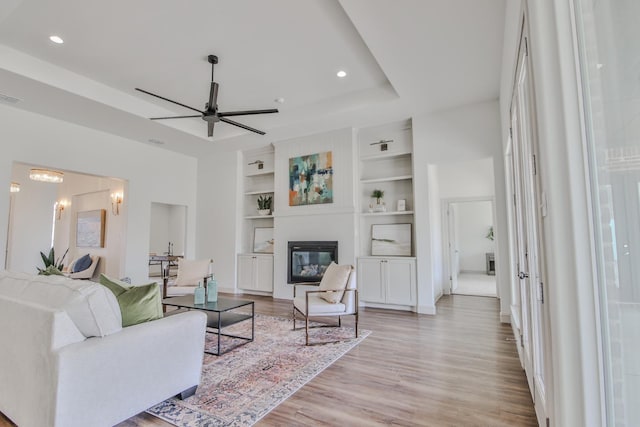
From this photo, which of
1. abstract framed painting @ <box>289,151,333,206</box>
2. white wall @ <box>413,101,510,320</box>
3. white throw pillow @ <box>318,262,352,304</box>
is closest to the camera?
white throw pillow @ <box>318,262,352,304</box>

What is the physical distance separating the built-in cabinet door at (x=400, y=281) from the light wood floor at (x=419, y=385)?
944 millimetres

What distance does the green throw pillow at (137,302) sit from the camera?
2184 mm

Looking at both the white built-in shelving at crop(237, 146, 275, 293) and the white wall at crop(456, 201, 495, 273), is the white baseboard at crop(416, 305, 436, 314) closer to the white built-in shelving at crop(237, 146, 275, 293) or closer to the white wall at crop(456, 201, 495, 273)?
the white built-in shelving at crop(237, 146, 275, 293)

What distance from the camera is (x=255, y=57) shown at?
403 cm

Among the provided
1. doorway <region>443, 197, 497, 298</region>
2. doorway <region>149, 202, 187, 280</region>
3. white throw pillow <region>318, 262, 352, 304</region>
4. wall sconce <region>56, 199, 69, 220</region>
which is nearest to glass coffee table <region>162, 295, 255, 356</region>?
white throw pillow <region>318, 262, 352, 304</region>

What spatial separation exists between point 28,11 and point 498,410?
546 centimetres

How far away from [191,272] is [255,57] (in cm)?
350

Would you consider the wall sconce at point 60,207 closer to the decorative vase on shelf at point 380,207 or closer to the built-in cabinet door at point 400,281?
the decorative vase on shelf at point 380,207

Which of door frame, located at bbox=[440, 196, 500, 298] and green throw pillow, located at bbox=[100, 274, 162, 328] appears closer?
green throw pillow, located at bbox=[100, 274, 162, 328]

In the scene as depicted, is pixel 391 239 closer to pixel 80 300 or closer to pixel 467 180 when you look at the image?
pixel 467 180

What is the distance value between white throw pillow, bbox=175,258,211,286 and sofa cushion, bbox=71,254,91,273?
2983 millimetres

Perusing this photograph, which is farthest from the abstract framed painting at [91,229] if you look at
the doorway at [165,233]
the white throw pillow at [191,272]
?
the white throw pillow at [191,272]

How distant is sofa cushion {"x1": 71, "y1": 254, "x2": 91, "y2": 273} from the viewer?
6895mm

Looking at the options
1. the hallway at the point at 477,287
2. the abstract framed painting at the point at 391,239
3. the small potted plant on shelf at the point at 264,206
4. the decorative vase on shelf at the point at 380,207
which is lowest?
the hallway at the point at 477,287
